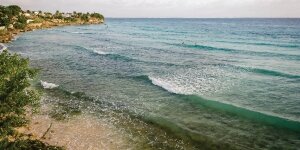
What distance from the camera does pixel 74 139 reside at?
1656 centimetres

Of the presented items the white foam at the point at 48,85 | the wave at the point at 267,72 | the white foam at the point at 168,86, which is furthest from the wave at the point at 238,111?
the wave at the point at 267,72

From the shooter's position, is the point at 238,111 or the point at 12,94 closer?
the point at 12,94

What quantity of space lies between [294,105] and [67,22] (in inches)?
4675

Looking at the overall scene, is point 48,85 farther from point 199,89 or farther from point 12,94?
point 199,89

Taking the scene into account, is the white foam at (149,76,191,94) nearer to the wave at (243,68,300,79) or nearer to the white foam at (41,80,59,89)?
the white foam at (41,80,59,89)

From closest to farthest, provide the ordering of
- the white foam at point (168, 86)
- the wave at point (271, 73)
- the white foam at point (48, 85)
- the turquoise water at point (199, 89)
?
the turquoise water at point (199, 89) → the white foam at point (168, 86) → the white foam at point (48, 85) → the wave at point (271, 73)

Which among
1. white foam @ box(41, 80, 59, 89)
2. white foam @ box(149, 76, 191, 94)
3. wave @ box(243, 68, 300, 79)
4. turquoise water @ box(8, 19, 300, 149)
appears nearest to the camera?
turquoise water @ box(8, 19, 300, 149)

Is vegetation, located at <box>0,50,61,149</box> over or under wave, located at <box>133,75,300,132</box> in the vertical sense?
over

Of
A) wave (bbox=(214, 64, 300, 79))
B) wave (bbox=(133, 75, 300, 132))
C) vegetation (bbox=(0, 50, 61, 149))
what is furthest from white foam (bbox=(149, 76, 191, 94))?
vegetation (bbox=(0, 50, 61, 149))

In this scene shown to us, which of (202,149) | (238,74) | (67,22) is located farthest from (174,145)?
(67,22)

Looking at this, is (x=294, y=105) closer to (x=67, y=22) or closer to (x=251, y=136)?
(x=251, y=136)

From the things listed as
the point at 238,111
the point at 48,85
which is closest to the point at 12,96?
the point at 48,85

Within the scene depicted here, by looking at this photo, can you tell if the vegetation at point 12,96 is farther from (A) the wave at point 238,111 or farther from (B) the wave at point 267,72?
(B) the wave at point 267,72

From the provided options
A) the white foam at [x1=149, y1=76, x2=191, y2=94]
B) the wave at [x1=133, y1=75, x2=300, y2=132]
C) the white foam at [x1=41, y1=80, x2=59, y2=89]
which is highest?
the white foam at [x1=149, y1=76, x2=191, y2=94]
